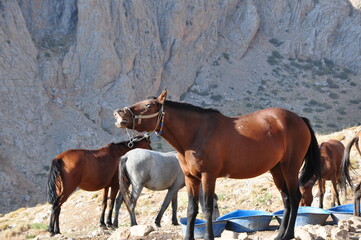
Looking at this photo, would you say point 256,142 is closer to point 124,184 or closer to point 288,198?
point 288,198

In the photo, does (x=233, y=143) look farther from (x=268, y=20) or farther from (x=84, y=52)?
(x=268, y=20)

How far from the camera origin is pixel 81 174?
13.7 metres

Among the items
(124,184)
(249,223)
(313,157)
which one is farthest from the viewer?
(124,184)

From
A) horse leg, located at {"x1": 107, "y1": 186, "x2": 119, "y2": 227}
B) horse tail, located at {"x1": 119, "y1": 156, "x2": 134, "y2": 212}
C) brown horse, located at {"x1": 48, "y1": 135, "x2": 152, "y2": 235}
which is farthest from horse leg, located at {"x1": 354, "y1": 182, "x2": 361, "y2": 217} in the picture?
horse leg, located at {"x1": 107, "y1": 186, "x2": 119, "y2": 227}

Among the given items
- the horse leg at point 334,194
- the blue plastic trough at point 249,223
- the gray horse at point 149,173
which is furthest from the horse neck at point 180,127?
the horse leg at point 334,194

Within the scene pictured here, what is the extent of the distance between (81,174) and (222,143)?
699 cm

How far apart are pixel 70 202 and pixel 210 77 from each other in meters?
39.1

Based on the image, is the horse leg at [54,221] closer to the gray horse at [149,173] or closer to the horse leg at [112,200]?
the horse leg at [112,200]

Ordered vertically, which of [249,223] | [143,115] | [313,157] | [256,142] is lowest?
[249,223]

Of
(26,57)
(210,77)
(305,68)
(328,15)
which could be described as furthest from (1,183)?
(328,15)

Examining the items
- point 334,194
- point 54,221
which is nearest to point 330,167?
point 334,194

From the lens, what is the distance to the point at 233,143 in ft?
25.3

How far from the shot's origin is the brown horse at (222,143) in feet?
24.4

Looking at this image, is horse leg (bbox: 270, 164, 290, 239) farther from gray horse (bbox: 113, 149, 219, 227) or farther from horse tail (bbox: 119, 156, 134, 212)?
horse tail (bbox: 119, 156, 134, 212)
